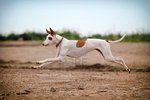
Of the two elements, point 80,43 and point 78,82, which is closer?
point 78,82

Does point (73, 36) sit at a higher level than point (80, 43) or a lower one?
higher

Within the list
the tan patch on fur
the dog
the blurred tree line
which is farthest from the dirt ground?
the blurred tree line

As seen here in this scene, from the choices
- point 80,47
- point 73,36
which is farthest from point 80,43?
point 73,36

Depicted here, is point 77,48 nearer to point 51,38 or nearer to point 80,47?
point 80,47

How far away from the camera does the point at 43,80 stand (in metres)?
11.2

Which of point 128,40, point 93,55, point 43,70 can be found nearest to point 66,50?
point 43,70

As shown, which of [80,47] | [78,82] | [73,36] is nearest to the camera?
[78,82]

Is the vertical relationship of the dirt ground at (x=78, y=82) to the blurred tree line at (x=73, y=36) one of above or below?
below

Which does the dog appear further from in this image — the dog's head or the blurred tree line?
the blurred tree line

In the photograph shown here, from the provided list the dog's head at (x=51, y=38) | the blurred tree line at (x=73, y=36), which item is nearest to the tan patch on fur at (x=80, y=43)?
the dog's head at (x=51, y=38)

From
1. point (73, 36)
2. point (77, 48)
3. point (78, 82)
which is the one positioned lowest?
point (78, 82)

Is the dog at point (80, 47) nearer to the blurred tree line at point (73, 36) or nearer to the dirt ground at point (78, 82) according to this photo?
the dirt ground at point (78, 82)

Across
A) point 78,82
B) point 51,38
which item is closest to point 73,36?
point 51,38

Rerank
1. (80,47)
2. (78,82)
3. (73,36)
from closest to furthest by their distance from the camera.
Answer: (78,82) → (80,47) → (73,36)
